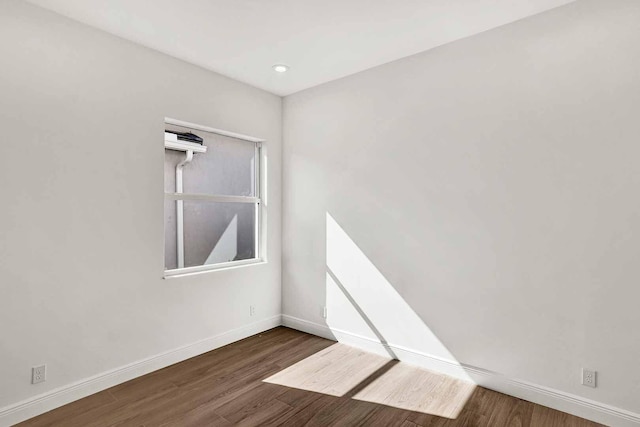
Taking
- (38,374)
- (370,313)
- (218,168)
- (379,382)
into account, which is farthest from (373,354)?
(38,374)

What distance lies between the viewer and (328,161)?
3662mm

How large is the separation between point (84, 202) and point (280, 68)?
2.02 meters

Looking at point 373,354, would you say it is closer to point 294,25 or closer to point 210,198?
point 210,198

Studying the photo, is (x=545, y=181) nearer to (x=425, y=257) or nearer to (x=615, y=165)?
(x=615, y=165)

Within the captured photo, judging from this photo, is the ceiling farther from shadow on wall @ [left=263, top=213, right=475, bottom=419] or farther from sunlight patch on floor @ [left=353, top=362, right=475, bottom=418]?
sunlight patch on floor @ [left=353, top=362, right=475, bottom=418]

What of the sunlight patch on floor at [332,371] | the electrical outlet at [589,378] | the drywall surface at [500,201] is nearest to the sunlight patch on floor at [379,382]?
the sunlight patch on floor at [332,371]

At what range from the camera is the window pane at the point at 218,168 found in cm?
327

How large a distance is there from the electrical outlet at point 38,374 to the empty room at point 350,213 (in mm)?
27

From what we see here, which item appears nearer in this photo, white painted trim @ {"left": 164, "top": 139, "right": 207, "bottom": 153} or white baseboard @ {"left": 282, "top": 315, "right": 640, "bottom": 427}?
white baseboard @ {"left": 282, "top": 315, "right": 640, "bottom": 427}

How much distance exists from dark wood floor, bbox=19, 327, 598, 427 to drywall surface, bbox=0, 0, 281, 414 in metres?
0.27

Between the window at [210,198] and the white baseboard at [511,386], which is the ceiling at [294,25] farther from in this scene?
the white baseboard at [511,386]

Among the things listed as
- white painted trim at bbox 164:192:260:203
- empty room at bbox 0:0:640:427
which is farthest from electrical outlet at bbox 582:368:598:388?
white painted trim at bbox 164:192:260:203

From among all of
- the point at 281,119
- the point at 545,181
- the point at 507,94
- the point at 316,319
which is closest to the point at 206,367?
the point at 316,319

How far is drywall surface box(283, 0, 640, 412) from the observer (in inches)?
85.8
